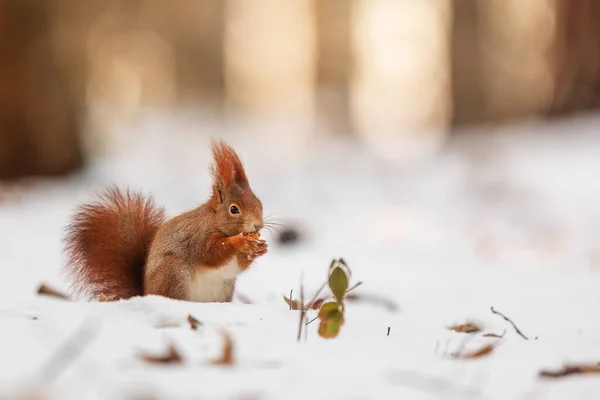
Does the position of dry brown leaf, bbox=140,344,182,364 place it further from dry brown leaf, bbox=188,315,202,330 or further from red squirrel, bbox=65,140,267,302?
red squirrel, bbox=65,140,267,302

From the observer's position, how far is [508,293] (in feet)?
12.0

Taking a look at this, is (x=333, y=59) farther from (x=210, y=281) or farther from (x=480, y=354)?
(x=480, y=354)

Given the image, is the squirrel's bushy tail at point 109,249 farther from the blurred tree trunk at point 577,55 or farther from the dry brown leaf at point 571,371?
the blurred tree trunk at point 577,55

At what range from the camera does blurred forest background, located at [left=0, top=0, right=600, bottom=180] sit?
275 inches

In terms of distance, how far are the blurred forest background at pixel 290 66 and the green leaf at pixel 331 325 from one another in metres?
5.41

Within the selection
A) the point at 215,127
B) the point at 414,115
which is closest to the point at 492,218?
the point at 414,115

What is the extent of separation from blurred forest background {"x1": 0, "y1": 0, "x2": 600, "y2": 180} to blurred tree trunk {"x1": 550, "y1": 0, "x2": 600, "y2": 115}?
11 mm

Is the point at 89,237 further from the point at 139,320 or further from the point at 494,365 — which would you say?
the point at 494,365

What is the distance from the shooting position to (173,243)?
7.77 ft

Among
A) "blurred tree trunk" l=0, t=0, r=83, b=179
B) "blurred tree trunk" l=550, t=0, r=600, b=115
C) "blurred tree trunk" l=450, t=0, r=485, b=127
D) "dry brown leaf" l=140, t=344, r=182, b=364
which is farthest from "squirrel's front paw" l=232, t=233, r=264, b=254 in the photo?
"blurred tree trunk" l=450, t=0, r=485, b=127

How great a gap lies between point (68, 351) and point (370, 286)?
7.18 ft

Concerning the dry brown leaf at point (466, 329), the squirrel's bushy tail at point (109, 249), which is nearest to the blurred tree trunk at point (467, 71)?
the dry brown leaf at point (466, 329)

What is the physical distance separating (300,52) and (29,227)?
1874 centimetres

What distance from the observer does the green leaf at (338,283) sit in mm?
2010
